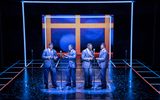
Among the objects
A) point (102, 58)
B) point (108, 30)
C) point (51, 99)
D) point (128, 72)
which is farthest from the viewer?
point (108, 30)

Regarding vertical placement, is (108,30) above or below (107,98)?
above

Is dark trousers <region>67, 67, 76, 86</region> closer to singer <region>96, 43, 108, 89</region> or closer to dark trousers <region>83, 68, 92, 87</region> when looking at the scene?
dark trousers <region>83, 68, 92, 87</region>

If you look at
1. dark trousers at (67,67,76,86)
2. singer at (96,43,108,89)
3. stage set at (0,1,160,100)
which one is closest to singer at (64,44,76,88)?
dark trousers at (67,67,76,86)

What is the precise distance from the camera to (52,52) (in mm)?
9266

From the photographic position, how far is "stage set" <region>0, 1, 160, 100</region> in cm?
880

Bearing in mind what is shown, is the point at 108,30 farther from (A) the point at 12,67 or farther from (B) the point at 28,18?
(A) the point at 12,67

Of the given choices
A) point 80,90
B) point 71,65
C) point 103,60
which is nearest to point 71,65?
point 71,65

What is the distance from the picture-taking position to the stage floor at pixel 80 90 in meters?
8.47

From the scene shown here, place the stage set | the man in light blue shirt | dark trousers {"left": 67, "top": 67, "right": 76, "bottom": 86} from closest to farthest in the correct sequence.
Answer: the stage set < the man in light blue shirt < dark trousers {"left": 67, "top": 67, "right": 76, "bottom": 86}

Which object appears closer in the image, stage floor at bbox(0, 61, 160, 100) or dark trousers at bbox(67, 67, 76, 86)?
stage floor at bbox(0, 61, 160, 100)

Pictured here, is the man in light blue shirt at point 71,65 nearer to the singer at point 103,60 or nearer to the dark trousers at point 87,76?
the dark trousers at point 87,76

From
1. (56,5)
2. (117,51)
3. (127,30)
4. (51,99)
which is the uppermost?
(56,5)

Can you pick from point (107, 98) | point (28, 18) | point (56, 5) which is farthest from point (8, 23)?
point (107, 98)

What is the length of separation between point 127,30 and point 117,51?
128cm
